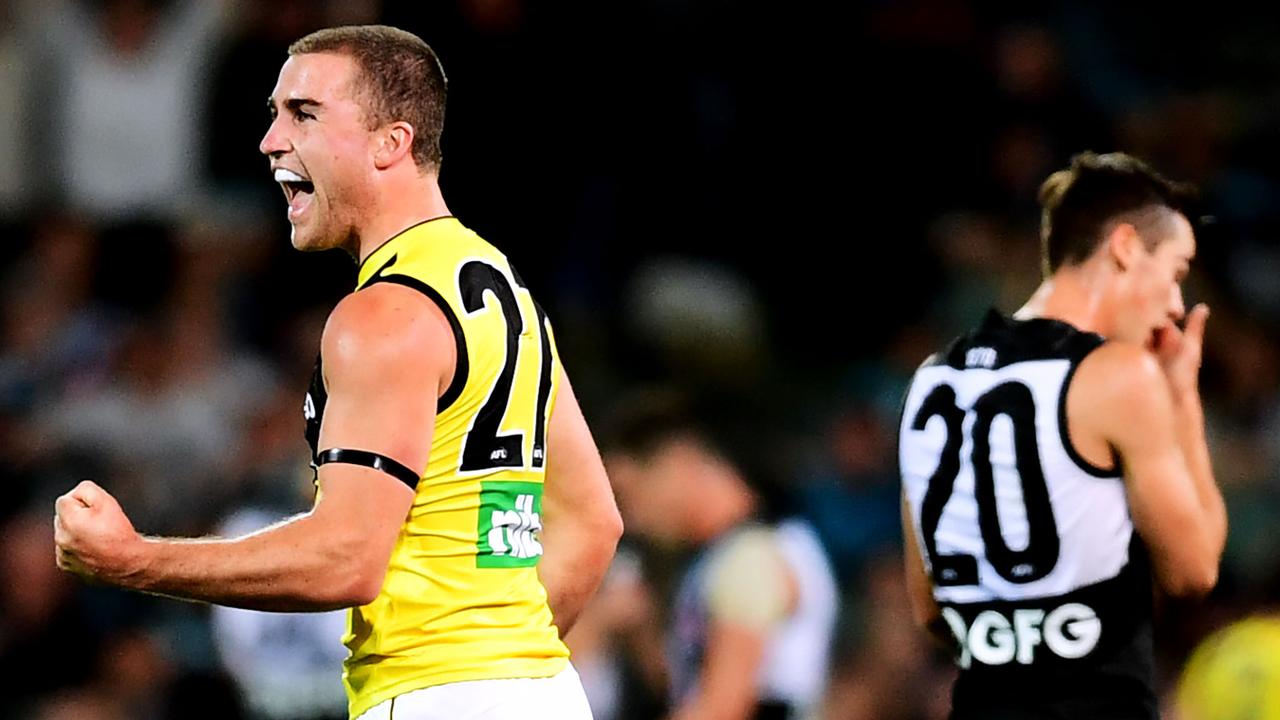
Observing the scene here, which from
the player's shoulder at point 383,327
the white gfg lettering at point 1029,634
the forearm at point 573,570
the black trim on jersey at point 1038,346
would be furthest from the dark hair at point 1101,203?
the player's shoulder at point 383,327

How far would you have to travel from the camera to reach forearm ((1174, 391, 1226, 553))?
5.22m

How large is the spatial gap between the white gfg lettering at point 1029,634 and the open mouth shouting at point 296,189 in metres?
2.05

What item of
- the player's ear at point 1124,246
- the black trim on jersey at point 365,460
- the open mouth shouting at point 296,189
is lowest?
the black trim on jersey at point 365,460

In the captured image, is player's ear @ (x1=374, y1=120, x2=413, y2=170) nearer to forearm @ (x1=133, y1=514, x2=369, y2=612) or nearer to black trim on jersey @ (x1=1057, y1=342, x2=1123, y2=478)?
forearm @ (x1=133, y1=514, x2=369, y2=612)

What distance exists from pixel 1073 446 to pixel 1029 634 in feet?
1.56

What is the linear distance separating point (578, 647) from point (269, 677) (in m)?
1.31

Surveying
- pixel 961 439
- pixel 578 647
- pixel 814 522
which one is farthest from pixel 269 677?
pixel 961 439

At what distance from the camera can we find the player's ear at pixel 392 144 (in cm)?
427

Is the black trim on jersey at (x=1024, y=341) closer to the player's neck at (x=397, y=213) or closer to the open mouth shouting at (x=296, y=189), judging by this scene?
the player's neck at (x=397, y=213)

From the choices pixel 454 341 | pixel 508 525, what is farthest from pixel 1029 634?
pixel 454 341

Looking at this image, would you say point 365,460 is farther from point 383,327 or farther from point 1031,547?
point 1031,547

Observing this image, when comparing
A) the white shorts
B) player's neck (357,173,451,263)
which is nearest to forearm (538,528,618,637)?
the white shorts

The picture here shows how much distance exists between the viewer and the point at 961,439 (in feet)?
17.6

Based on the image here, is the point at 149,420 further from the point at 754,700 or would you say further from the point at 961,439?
the point at 961,439
